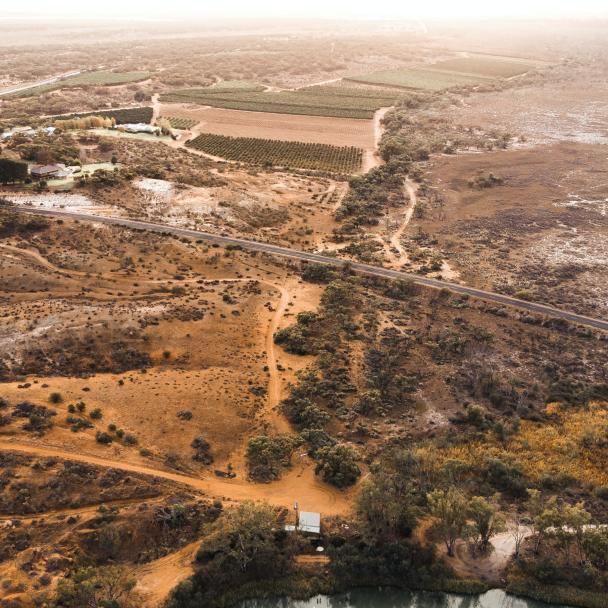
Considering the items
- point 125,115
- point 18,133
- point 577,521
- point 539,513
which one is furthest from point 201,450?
point 125,115

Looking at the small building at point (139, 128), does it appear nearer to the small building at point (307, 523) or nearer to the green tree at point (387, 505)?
the green tree at point (387, 505)

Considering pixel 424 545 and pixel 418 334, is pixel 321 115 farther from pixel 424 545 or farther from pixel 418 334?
pixel 424 545

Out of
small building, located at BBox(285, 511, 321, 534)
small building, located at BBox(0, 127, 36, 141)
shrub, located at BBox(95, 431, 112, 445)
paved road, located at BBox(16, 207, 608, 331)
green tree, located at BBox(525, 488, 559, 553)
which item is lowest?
small building, located at BBox(285, 511, 321, 534)

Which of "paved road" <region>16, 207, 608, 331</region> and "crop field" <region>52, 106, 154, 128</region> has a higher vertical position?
"crop field" <region>52, 106, 154, 128</region>

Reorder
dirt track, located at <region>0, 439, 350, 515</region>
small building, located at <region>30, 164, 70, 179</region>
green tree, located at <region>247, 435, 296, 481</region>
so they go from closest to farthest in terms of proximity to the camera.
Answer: dirt track, located at <region>0, 439, 350, 515</region>
green tree, located at <region>247, 435, 296, 481</region>
small building, located at <region>30, 164, 70, 179</region>

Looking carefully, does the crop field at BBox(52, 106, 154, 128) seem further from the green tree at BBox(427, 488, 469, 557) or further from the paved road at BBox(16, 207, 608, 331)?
the green tree at BBox(427, 488, 469, 557)

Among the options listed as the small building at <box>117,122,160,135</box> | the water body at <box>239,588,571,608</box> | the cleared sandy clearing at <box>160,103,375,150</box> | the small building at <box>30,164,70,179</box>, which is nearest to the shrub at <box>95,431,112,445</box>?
the water body at <box>239,588,571,608</box>

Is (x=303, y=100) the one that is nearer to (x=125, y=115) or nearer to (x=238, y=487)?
(x=125, y=115)
